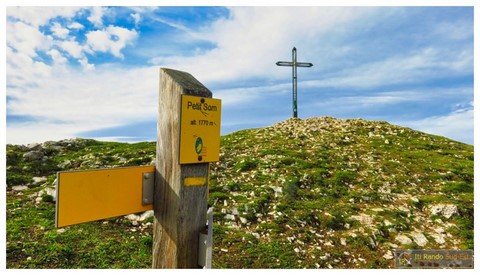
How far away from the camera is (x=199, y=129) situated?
11.3ft

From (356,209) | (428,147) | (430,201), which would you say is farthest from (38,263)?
(428,147)


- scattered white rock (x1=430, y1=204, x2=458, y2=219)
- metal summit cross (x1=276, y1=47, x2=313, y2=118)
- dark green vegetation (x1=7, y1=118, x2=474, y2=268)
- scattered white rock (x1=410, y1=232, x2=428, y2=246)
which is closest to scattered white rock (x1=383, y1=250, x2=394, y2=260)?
dark green vegetation (x1=7, y1=118, x2=474, y2=268)

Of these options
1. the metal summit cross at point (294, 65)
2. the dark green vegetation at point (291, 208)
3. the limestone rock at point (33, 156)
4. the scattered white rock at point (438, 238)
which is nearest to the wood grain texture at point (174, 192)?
the dark green vegetation at point (291, 208)

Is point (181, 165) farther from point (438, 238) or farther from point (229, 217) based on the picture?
point (438, 238)

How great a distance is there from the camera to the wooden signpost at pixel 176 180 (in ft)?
10.6

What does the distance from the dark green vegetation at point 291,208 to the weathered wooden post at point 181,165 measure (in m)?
4.14

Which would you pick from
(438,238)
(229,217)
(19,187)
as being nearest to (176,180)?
(229,217)

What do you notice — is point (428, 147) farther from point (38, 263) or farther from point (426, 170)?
point (38, 263)

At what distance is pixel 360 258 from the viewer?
8211mm

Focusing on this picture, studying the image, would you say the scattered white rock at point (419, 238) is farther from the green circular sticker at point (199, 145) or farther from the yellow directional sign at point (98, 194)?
the yellow directional sign at point (98, 194)

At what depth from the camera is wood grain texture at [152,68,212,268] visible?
332cm

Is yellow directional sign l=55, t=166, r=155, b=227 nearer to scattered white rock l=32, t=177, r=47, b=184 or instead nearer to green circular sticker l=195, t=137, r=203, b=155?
green circular sticker l=195, t=137, r=203, b=155

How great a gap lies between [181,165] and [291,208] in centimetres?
724

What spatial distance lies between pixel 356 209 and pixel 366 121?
14.8 metres
